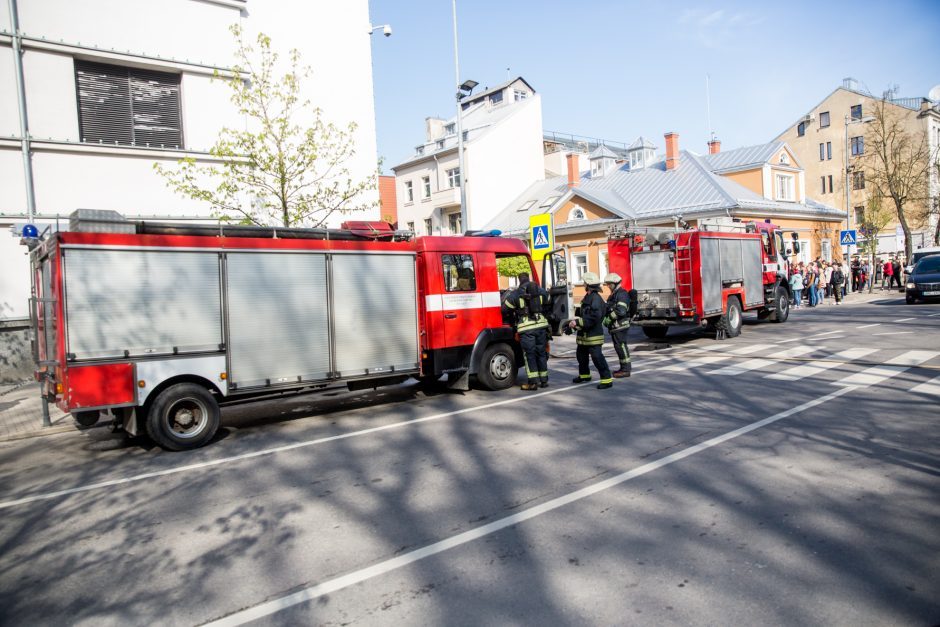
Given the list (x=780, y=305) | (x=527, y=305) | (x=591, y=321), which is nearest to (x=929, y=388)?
(x=591, y=321)

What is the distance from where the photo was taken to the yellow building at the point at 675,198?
33000 mm

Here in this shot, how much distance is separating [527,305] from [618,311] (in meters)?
1.65

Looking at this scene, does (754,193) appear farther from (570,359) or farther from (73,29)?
(73,29)

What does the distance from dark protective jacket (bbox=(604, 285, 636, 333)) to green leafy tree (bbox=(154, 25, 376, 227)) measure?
672 cm

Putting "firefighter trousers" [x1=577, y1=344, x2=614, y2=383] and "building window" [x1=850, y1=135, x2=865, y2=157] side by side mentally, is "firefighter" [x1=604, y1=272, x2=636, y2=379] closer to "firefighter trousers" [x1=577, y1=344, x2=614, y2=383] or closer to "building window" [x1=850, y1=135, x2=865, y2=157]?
"firefighter trousers" [x1=577, y1=344, x2=614, y2=383]

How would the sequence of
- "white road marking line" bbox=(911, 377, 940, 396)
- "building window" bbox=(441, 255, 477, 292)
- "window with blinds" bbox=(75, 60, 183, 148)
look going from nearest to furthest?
"white road marking line" bbox=(911, 377, 940, 396)
"building window" bbox=(441, 255, 477, 292)
"window with blinds" bbox=(75, 60, 183, 148)

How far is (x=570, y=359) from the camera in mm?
14547

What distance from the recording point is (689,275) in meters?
15.4

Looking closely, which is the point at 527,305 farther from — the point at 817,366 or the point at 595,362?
the point at 817,366

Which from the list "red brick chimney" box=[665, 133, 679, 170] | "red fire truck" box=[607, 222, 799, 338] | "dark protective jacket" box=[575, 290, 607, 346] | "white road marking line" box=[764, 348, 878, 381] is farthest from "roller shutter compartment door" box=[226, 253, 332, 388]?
"red brick chimney" box=[665, 133, 679, 170]

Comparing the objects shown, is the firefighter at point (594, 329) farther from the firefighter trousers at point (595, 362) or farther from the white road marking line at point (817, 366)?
the white road marking line at point (817, 366)

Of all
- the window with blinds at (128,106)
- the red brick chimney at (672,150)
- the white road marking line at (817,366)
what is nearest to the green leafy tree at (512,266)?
the white road marking line at (817,366)

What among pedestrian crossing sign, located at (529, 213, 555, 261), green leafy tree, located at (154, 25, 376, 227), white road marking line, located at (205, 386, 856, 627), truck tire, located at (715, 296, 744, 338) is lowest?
white road marking line, located at (205, 386, 856, 627)

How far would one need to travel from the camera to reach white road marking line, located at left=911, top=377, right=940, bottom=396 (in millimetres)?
8504
